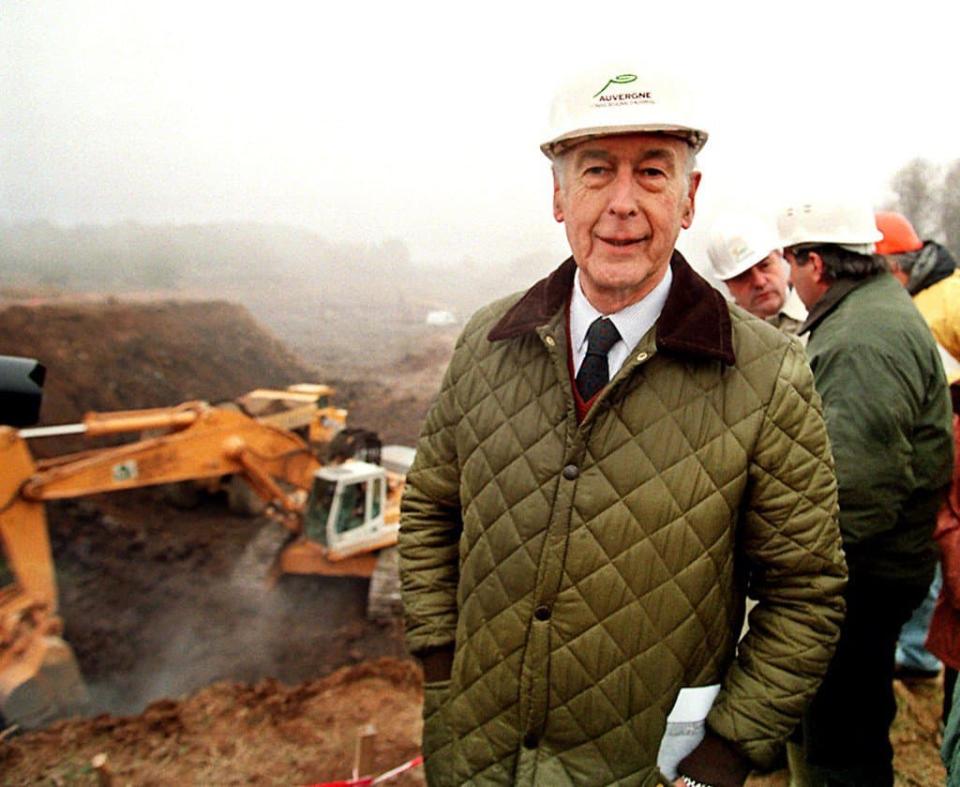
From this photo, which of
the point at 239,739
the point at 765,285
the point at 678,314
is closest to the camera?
→ the point at 678,314

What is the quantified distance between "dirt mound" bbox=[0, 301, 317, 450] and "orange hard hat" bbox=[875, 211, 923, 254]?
11663 millimetres

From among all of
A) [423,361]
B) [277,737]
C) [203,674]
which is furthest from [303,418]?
[423,361]

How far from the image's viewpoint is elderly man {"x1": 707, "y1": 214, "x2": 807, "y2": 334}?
3682 mm

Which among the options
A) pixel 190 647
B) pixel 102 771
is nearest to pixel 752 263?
pixel 102 771

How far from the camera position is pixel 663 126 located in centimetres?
141

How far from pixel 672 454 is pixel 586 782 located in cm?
74

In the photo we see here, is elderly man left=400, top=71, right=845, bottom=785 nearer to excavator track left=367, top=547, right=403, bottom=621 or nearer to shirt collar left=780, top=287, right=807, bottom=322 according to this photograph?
shirt collar left=780, top=287, right=807, bottom=322

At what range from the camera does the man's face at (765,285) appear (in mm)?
3762

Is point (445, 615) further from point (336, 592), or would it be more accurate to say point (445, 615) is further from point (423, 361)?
point (423, 361)

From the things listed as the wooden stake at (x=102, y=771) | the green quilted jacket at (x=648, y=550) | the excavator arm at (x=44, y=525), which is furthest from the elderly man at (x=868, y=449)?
the excavator arm at (x=44, y=525)

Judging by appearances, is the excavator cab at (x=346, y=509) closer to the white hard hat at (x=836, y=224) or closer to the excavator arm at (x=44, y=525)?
the excavator arm at (x=44, y=525)

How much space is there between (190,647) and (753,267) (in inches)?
241

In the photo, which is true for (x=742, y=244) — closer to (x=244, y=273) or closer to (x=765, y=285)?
(x=765, y=285)

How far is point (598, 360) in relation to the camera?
5.20ft
